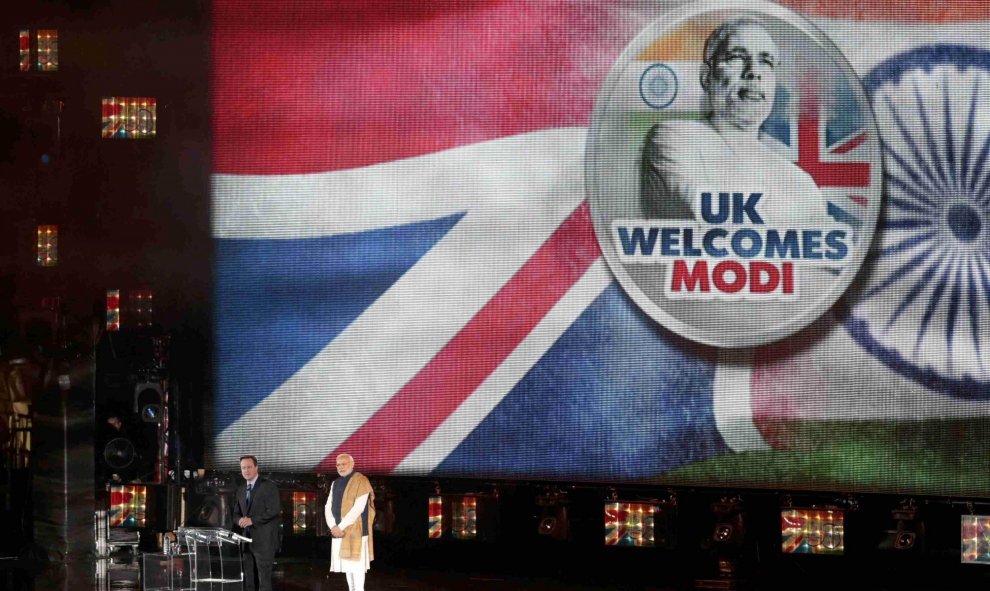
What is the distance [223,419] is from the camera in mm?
13617

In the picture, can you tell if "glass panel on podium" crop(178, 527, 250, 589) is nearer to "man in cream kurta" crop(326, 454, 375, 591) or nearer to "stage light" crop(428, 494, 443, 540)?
"man in cream kurta" crop(326, 454, 375, 591)

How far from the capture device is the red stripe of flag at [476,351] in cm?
1298

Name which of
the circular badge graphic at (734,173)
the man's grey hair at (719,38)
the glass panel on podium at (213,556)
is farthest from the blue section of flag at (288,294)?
the man's grey hair at (719,38)

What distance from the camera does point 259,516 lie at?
11.9 m

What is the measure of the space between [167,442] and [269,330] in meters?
1.43

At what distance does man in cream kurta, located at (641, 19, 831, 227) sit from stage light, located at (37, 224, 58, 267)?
17.1 ft

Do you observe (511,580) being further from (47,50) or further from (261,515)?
(47,50)

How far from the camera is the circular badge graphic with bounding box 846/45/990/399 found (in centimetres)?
1221

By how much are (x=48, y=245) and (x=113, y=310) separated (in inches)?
32.1

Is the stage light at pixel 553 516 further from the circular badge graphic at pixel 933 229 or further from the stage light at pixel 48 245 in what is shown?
the stage light at pixel 48 245

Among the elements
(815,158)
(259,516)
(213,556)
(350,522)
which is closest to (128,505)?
(213,556)

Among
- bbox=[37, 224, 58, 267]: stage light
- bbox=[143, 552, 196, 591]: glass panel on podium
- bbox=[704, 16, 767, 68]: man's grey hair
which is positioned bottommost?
bbox=[143, 552, 196, 591]: glass panel on podium

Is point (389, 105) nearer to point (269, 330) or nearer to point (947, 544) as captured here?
point (269, 330)

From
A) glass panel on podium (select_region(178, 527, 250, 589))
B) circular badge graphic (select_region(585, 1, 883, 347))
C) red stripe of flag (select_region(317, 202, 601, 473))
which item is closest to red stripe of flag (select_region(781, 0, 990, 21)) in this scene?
circular badge graphic (select_region(585, 1, 883, 347))
